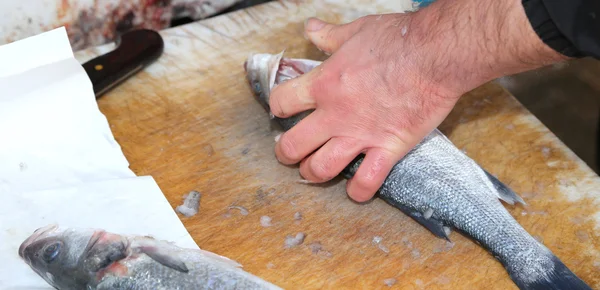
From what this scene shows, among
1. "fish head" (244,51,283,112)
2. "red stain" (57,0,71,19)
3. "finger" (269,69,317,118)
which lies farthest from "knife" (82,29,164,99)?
"finger" (269,69,317,118)

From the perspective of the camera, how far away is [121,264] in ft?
5.76

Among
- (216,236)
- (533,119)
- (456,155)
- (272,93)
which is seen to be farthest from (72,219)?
(533,119)

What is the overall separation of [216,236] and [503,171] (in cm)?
94

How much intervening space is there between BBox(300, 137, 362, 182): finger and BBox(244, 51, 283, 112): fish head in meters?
0.35

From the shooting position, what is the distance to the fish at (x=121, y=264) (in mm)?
1736

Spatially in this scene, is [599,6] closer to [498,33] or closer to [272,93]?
[498,33]

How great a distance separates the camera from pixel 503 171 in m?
2.26

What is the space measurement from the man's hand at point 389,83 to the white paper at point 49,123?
0.56m

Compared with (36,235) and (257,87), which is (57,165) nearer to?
(36,235)

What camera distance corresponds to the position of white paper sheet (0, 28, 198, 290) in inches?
76.9

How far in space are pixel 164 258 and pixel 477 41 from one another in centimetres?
97

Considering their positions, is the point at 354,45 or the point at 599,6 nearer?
the point at 599,6

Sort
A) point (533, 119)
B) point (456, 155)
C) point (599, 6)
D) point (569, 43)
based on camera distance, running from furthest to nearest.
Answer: point (533, 119) < point (456, 155) < point (569, 43) < point (599, 6)

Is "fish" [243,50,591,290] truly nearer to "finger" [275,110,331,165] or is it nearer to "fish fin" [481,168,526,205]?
"fish fin" [481,168,526,205]
